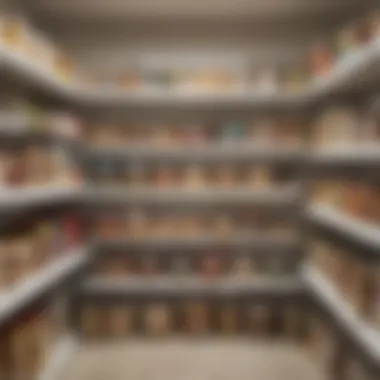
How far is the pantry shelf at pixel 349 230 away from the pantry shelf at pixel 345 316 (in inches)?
10.5

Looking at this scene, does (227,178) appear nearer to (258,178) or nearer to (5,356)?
(258,178)

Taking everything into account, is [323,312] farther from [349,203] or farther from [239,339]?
[349,203]

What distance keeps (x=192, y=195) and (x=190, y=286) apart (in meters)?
0.67

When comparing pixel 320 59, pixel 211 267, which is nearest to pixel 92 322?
pixel 211 267

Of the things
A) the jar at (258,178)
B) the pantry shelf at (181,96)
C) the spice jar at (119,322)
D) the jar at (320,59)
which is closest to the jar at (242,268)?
the jar at (258,178)

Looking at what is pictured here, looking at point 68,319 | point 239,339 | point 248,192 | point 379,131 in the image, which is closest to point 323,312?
point 239,339

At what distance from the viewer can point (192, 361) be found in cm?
373

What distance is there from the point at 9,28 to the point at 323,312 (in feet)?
8.76

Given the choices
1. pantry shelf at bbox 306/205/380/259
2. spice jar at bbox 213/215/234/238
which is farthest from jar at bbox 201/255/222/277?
pantry shelf at bbox 306/205/380/259

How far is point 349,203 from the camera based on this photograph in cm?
308

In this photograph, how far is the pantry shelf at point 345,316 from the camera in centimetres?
240

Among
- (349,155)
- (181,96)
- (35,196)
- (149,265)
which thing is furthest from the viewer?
(149,265)

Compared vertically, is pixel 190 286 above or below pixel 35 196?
below

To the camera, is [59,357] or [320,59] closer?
[59,357]
